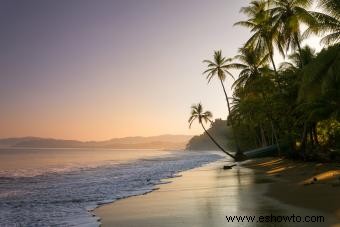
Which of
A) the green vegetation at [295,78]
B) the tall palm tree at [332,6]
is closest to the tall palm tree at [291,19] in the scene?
the green vegetation at [295,78]

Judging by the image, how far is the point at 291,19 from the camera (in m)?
28.6

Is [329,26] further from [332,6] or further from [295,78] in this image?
[295,78]

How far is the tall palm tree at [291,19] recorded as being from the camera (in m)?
28.4

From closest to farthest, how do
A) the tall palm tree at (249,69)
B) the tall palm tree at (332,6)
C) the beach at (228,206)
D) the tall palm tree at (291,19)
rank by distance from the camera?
the beach at (228,206) → the tall palm tree at (332,6) → the tall palm tree at (291,19) → the tall palm tree at (249,69)

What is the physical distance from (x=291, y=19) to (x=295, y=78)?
25.8 ft

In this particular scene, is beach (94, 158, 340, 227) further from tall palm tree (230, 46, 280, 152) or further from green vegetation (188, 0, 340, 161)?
tall palm tree (230, 46, 280, 152)

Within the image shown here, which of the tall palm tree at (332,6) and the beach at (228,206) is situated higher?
the tall palm tree at (332,6)

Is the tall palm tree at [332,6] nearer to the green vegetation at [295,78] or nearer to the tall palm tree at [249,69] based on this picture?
the green vegetation at [295,78]

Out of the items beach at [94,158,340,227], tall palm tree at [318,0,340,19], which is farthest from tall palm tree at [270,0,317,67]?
beach at [94,158,340,227]

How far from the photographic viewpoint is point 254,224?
31.4ft

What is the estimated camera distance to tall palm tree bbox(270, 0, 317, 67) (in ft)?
93.1

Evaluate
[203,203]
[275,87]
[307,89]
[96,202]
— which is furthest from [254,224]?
[275,87]

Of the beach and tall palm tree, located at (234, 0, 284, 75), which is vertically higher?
tall palm tree, located at (234, 0, 284, 75)

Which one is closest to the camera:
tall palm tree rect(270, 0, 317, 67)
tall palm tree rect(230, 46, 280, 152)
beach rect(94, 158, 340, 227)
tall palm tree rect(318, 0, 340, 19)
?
beach rect(94, 158, 340, 227)
